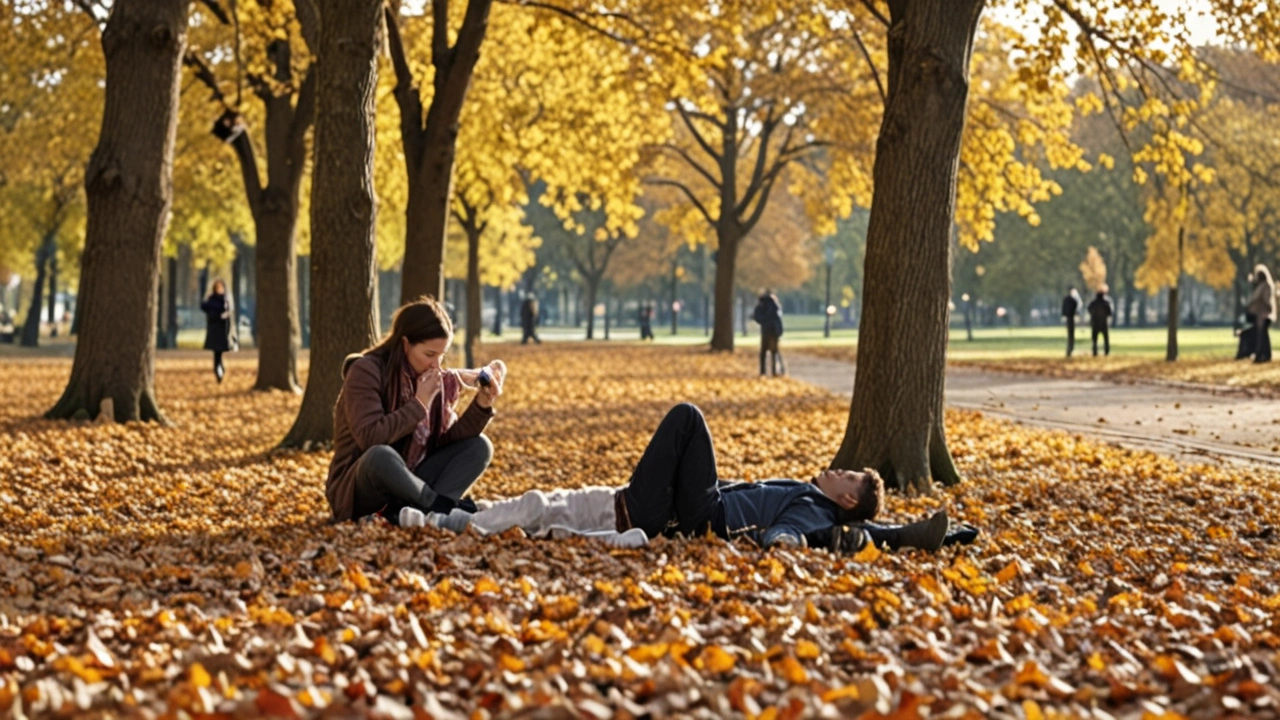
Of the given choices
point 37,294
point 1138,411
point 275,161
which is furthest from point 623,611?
point 37,294

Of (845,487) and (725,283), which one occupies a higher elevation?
(725,283)

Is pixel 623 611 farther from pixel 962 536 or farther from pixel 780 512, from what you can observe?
pixel 962 536

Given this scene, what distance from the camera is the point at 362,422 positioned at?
320 inches

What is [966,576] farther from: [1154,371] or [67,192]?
[67,192]

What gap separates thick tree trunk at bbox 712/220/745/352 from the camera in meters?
40.2

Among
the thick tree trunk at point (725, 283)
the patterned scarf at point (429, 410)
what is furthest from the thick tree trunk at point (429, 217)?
the thick tree trunk at point (725, 283)

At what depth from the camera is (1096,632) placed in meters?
5.72

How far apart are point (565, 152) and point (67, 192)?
21.9m

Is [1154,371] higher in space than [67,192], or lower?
lower

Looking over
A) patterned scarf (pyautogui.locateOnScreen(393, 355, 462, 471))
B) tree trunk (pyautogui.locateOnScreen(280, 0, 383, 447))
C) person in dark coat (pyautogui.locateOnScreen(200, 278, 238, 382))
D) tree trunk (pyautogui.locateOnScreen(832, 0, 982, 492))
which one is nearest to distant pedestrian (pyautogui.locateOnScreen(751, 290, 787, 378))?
person in dark coat (pyautogui.locateOnScreen(200, 278, 238, 382))

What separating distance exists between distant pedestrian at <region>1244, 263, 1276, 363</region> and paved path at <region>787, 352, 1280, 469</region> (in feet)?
15.8

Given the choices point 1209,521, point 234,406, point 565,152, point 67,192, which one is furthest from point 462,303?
point 1209,521

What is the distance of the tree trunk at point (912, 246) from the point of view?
11.1 m

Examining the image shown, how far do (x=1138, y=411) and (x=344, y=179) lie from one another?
37.0ft
